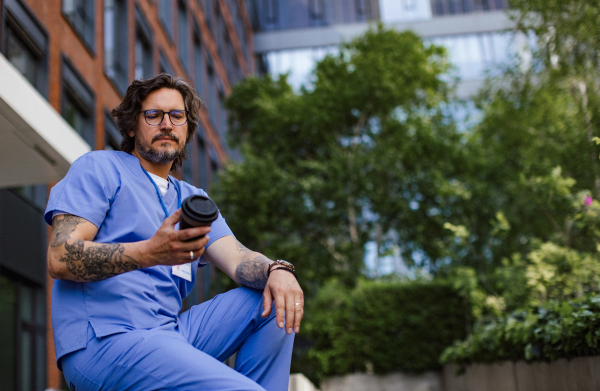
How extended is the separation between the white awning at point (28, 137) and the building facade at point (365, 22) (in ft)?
104

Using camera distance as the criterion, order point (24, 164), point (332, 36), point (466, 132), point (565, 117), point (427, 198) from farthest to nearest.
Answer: point (332, 36)
point (466, 132)
point (427, 198)
point (565, 117)
point (24, 164)

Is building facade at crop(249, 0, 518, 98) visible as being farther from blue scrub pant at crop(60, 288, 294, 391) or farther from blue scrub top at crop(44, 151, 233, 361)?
blue scrub pant at crop(60, 288, 294, 391)

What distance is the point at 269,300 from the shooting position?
2.08 metres

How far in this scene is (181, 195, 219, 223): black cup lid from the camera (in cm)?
170

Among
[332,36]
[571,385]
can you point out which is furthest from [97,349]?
[332,36]

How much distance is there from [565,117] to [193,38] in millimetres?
16704

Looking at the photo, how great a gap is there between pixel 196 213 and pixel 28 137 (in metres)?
4.58

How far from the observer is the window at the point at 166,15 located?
19.8 metres

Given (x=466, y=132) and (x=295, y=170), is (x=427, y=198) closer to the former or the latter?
(x=466, y=132)

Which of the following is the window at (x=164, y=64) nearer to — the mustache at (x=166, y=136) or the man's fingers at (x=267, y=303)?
the mustache at (x=166, y=136)

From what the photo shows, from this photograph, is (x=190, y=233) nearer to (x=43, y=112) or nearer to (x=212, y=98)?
(x=43, y=112)

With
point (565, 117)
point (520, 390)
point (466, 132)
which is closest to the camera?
point (520, 390)

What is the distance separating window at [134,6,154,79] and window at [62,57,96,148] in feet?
13.2

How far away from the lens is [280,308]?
204cm
